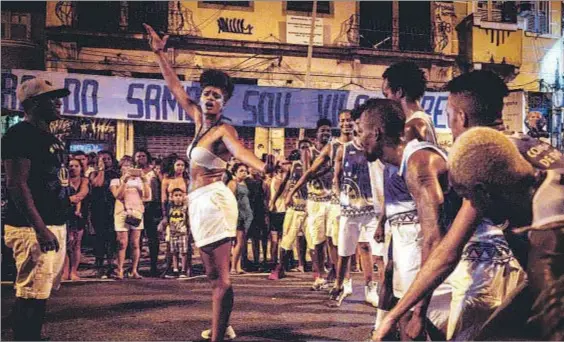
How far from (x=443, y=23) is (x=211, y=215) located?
19.3 m

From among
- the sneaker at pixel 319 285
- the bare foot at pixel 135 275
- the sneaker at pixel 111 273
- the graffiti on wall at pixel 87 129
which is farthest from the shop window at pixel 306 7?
the sneaker at pixel 319 285

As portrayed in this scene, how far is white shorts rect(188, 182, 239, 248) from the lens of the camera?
4848 mm

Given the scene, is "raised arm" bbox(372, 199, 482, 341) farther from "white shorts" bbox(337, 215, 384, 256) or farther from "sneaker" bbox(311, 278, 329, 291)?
"sneaker" bbox(311, 278, 329, 291)

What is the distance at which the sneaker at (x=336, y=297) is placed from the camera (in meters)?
6.96

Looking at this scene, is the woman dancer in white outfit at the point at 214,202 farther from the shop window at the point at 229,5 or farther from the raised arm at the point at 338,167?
the shop window at the point at 229,5

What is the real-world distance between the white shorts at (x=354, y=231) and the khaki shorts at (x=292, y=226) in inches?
91.1

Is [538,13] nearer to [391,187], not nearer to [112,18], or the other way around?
[112,18]

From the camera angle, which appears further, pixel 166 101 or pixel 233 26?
pixel 233 26

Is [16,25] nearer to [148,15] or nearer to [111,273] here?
[148,15]

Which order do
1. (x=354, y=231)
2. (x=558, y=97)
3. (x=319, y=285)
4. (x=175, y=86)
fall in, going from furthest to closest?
(x=558, y=97), (x=319, y=285), (x=354, y=231), (x=175, y=86)

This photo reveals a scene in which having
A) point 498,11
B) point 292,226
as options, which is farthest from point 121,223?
point 498,11

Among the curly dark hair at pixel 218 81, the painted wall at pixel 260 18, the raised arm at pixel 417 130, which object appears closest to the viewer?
the raised arm at pixel 417 130

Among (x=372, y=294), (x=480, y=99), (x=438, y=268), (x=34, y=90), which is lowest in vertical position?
(x=372, y=294)

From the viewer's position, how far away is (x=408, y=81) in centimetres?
500
